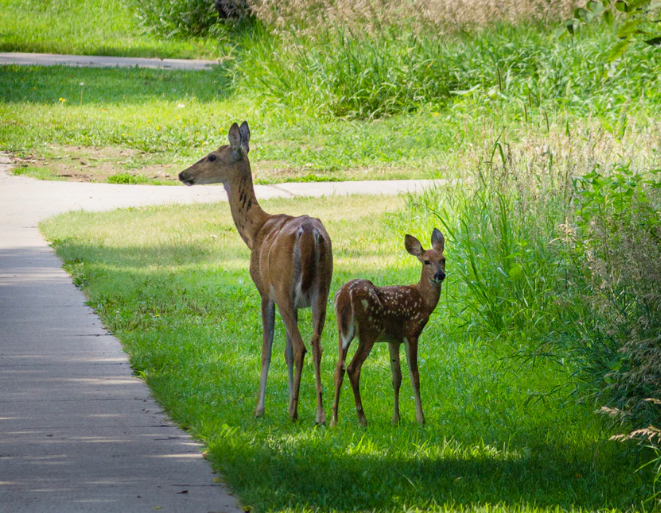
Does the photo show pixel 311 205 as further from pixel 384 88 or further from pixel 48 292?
pixel 384 88

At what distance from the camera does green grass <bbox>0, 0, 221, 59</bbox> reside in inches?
1102

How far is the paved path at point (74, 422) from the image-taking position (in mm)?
4730

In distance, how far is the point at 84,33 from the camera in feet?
99.3

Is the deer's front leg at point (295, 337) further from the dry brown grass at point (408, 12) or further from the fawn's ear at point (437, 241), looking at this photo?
the dry brown grass at point (408, 12)

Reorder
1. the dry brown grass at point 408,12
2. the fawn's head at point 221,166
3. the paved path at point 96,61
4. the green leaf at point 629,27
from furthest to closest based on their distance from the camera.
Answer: the paved path at point 96,61 < the dry brown grass at point 408,12 < the fawn's head at point 221,166 < the green leaf at point 629,27

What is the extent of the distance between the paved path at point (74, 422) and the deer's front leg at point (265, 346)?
1.74 ft

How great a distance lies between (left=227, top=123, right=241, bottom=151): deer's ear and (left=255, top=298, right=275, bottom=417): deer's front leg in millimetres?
1128

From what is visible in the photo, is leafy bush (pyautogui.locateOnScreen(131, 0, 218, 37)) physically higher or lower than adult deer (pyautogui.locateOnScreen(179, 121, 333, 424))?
higher

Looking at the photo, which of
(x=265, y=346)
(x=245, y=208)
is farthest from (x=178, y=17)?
(x=265, y=346)

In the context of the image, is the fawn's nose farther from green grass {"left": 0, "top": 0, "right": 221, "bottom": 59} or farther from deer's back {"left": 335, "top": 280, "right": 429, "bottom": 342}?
green grass {"left": 0, "top": 0, "right": 221, "bottom": 59}

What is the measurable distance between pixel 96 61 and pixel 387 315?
22443mm

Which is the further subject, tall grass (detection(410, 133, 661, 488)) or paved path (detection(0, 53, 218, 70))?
paved path (detection(0, 53, 218, 70))

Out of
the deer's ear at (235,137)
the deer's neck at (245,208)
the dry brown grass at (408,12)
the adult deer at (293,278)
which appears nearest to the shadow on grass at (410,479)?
the adult deer at (293,278)

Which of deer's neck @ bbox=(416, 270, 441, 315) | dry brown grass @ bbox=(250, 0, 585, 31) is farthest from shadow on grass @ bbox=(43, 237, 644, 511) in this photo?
dry brown grass @ bbox=(250, 0, 585, 31)
